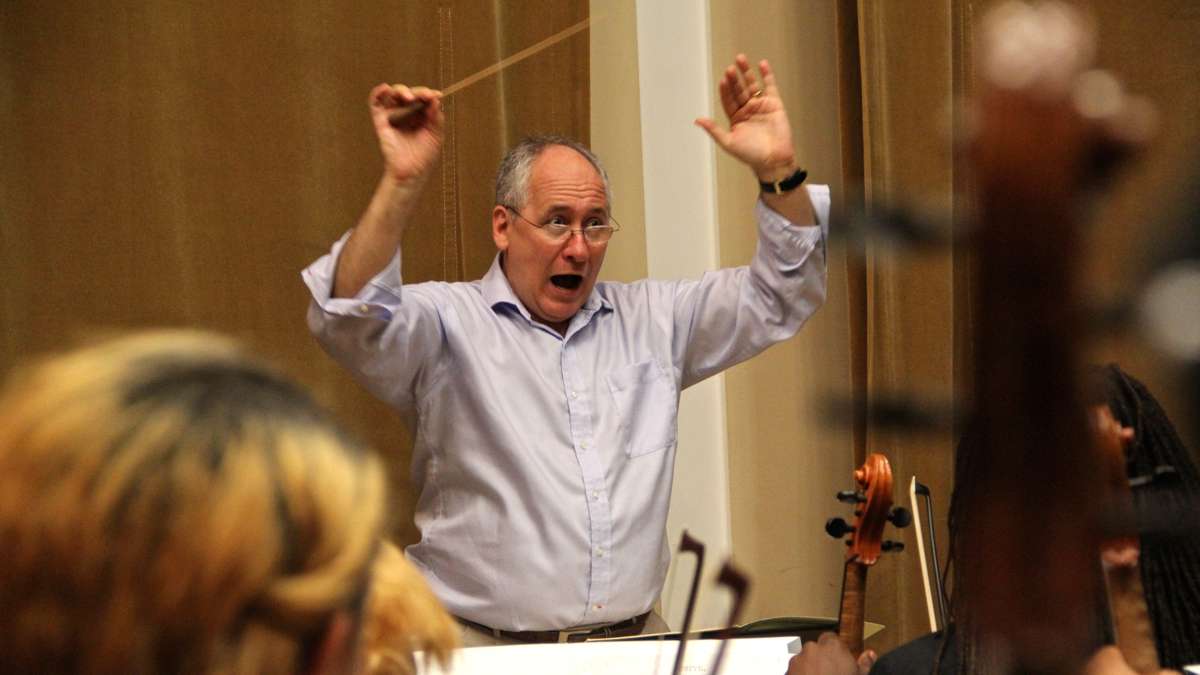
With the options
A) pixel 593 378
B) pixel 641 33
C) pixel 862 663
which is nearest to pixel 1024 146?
pixel 862 663

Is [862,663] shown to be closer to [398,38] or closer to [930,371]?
[930,371]

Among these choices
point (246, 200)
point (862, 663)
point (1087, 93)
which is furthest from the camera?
point (246, 200)

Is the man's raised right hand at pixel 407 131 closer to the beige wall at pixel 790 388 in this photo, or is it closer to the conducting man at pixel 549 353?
the conducting man at pixel 549 353

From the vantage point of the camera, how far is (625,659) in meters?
1.38

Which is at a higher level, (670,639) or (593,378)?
(593,378)

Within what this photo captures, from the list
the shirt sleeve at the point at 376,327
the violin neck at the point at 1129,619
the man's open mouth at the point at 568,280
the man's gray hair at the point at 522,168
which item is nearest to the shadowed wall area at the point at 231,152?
the man's gray hair at the point at 522,168

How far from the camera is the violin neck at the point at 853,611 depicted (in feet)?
4.97

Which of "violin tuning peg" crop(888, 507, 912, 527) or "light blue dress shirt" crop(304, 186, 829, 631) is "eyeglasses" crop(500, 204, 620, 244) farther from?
"violin tuning peg" crop(888, 507, 912, 527)

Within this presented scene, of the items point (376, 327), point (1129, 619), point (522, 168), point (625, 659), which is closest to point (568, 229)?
point (522, 168)

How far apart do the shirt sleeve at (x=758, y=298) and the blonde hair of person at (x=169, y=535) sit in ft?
4.66

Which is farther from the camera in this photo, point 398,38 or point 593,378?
point 398,38

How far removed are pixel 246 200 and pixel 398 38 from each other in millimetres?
455

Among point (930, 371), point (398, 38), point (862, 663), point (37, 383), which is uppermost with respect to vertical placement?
point (398, 38)

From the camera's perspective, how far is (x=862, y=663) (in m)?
1.48
